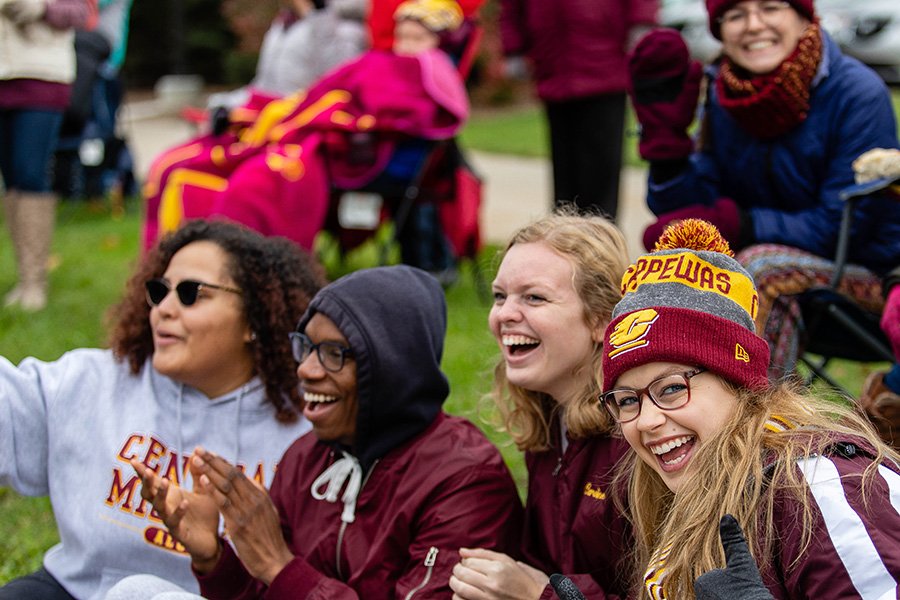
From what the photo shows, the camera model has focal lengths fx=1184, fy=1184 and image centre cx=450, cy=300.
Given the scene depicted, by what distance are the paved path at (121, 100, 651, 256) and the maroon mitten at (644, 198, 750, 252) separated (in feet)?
10.7

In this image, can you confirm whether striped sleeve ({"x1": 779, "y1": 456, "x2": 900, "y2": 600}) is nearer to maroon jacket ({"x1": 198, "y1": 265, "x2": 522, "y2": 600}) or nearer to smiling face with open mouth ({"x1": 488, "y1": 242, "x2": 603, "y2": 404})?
smiling face with open mouth ({"x1": 488, "y1": 242, "x2": 603, "y2": 404})

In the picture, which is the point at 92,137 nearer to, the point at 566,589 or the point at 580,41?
the point at 580,41

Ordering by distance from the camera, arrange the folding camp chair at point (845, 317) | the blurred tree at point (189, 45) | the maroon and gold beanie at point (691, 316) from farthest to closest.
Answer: the blurred tree at point (189, 45) → the folding camp chair at point (845, 317) → the maroon and gold beanie at point (691, 316)

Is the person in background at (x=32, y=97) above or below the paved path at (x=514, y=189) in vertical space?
above

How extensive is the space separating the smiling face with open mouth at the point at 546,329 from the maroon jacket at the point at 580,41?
359 centimetres

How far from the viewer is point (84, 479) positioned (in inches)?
124

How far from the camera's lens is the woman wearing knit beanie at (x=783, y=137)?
3641 mm

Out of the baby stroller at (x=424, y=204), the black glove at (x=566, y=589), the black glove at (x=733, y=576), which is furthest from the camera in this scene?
the baby stroller at (x=424, y=204)

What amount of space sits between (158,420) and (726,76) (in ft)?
6.77

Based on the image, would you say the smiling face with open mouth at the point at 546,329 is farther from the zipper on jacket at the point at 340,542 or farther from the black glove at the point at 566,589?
the black glove at the point at 566,589

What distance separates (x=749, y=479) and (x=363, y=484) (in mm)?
1100

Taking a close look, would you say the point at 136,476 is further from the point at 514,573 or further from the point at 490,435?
the point at 490,435

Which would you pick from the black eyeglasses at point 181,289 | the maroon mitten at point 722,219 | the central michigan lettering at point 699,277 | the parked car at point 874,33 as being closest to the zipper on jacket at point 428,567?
the central michigan lettering at point 699,277

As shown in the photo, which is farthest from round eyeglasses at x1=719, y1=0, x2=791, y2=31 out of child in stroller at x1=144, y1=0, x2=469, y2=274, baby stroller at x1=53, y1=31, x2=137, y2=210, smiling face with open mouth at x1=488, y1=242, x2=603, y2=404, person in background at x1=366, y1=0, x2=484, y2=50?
baby stroller at x1=53, y1=31, x2=137, y2=210
